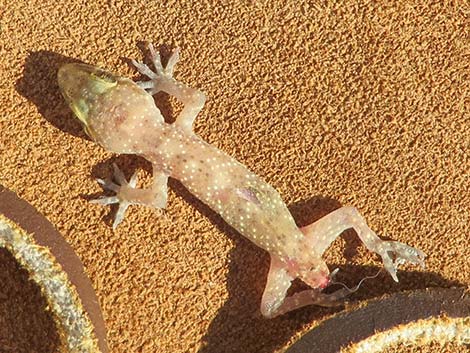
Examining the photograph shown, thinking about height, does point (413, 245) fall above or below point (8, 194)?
below

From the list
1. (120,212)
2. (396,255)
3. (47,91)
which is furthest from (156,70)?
(396,255)

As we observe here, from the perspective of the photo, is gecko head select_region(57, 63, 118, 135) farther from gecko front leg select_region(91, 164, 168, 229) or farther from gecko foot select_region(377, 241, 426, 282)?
gecko foot select_region(377, 241, 426, 282)

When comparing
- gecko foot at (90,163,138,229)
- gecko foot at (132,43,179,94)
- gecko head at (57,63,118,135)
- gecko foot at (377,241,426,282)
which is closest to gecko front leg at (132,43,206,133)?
gecko foot at (132,43,179,94)

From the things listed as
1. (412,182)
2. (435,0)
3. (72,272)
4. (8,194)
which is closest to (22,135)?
(8,194)

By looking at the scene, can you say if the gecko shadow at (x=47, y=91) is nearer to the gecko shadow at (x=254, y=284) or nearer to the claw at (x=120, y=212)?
the gecko shadow at (x=254, y=284)

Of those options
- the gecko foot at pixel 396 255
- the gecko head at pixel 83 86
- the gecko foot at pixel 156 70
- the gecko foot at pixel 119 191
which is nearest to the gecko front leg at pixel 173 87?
the gecko foot at pixel 156 70

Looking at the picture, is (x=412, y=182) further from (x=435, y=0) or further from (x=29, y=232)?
(x=29, y=232)
